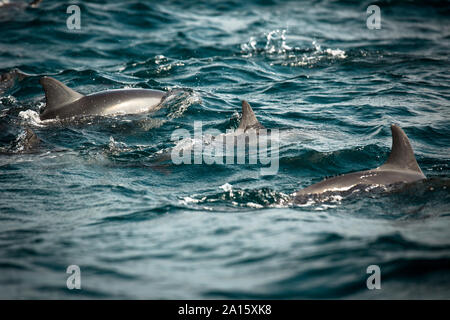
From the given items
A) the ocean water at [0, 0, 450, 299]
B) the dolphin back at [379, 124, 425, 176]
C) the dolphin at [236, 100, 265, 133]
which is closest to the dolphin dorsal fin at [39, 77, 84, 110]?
the ocean water at [0, 0, 450, 299]

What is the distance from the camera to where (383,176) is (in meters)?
7.08

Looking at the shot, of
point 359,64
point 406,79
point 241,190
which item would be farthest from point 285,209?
point 359,64

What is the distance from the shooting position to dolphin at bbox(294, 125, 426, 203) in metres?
6.89

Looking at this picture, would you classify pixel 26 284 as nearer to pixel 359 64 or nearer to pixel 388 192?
pixel 388 192

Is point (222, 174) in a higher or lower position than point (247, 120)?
lower

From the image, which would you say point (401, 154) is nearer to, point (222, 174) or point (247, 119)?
point (222, 174)

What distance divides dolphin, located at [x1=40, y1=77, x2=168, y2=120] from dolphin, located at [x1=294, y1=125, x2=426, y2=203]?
4.70m

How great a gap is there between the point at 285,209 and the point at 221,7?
59.5ft

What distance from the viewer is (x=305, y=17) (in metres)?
22.5

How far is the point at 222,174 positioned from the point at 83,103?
3.71m

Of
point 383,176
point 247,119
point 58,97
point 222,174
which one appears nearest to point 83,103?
point 58,97

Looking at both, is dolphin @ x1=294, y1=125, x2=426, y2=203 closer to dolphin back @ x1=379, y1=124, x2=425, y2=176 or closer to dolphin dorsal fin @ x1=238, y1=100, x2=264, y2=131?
dolphin back @ x1=379, y1=124, x2=425, y2=176

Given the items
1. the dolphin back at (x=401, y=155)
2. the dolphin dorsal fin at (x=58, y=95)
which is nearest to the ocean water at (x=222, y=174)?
the dolphin back at (x=401, y=155)

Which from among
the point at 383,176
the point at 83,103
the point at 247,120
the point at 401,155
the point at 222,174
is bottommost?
the point at 383,176
